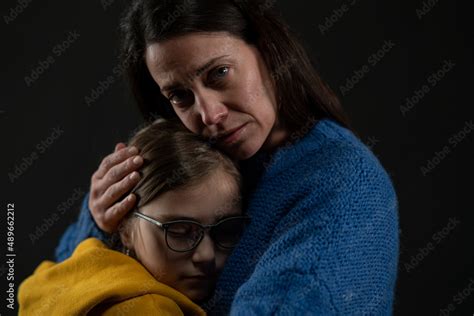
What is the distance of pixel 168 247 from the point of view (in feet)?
4.74

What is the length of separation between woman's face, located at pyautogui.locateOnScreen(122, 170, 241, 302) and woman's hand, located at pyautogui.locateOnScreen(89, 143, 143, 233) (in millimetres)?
96

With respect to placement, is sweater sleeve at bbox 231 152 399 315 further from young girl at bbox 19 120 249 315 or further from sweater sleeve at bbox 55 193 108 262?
sweater sleeve at bbox 55 193 108 262

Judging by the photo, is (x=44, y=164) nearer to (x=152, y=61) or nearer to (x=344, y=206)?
(x=152, y=61)

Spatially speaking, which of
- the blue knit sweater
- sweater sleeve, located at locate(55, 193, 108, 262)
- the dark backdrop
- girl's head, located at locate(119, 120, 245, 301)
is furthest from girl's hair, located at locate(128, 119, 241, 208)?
the dark backdrop

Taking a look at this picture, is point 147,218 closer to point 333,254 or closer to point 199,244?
point 199,244

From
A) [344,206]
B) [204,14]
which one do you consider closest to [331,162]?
[344,206]

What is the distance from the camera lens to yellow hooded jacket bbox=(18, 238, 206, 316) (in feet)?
4.45

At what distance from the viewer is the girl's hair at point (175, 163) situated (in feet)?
4.78

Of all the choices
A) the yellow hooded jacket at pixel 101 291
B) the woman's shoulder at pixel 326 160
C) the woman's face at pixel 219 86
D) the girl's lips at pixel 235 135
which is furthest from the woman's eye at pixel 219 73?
the yellow hooded jacket at pixel 101 291

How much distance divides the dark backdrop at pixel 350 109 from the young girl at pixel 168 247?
1018 mm

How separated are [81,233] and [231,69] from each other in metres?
0.73

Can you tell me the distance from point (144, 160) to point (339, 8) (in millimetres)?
1165

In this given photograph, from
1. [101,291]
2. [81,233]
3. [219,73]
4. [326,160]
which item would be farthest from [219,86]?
[81,233]

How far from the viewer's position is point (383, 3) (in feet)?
7.89
